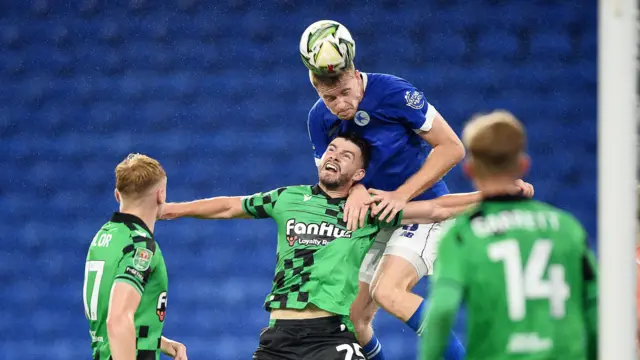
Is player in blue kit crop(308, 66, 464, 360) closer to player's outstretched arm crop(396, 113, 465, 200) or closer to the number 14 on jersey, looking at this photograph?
player's outstretched arm crop(396, 113, 465, 200)

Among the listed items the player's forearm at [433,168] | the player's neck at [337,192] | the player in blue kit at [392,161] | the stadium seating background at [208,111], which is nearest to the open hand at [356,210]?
the player in blue kit at [392,161]

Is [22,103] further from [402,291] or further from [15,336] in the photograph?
[402,291]

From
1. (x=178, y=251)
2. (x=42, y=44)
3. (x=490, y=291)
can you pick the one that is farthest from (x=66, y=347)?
(x=490, y=291)

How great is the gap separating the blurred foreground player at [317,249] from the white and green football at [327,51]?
0.34m

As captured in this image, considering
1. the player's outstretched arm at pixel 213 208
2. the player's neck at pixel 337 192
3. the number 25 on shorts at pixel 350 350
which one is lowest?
the number 25 on shorts at pixel 350 350

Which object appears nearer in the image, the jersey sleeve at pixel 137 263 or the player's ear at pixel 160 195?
the jersey sleeve at pixel 137 263

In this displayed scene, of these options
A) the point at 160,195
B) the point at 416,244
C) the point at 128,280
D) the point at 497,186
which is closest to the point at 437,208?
the point at 416,244

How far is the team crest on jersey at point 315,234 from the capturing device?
4465mm

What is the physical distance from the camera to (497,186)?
2.83 m

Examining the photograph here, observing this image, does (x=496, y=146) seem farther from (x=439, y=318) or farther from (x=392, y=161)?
(x=392, y=161)

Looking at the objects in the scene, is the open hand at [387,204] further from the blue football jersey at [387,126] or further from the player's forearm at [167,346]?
the player's forearm at [167,346]

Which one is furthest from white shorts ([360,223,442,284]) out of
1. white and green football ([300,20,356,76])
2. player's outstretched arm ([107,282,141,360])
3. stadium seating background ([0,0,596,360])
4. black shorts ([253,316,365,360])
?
stadium seating background ([0,0,596,360])

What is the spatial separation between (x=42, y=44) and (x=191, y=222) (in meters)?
1.97

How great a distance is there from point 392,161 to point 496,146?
212 cm
